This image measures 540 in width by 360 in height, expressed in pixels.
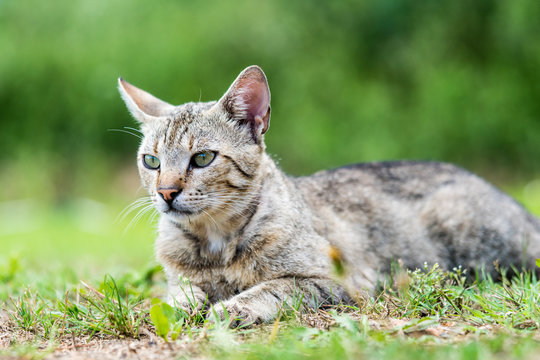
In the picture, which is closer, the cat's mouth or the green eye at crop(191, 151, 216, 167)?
the cat's mouth

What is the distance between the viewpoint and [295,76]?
12.5 m

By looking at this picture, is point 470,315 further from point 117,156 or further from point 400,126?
point 117,156

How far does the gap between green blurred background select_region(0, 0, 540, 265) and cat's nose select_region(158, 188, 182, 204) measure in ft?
18.1

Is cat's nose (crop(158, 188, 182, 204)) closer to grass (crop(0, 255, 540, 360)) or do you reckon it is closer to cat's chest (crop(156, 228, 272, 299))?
cat's chest (crop(156, 228, 272, 299))

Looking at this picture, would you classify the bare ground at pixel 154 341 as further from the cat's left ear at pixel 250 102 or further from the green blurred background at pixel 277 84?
the green blurred background at pixel 277 84

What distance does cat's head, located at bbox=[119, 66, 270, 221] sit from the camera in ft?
10.6

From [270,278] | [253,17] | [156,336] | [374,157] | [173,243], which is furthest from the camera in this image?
[253,17]

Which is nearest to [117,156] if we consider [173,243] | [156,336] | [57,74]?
[57,74]

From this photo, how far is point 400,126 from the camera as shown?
38.9ft

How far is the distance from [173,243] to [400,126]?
907 cm

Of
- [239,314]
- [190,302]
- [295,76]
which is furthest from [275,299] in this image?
[295,76]

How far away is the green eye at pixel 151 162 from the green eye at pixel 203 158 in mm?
278

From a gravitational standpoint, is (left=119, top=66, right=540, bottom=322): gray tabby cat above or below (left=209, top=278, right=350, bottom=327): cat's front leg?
above

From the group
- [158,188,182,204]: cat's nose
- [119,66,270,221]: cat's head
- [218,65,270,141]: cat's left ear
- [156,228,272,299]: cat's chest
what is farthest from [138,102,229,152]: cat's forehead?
[156,228,272,299]: cat's chest
